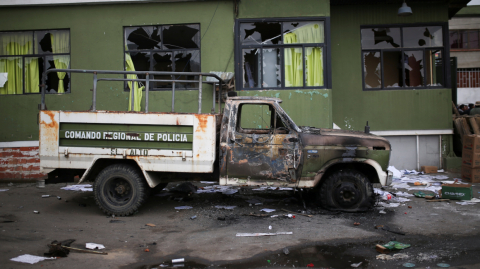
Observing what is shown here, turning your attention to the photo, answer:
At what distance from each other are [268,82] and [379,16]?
3.82 m

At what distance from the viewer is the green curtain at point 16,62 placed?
31.9 ft

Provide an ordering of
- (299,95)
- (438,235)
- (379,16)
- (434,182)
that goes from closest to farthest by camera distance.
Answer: (438,235), (434,182), (299,95), (379,16)

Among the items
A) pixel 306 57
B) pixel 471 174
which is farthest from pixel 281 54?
pixel 471 174

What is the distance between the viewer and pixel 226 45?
9.44 m

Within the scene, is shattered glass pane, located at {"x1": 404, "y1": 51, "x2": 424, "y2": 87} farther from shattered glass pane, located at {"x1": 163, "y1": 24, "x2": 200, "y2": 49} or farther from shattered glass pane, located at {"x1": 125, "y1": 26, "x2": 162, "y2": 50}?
shattered glass pane, located at {"x1": 125, "y1": 26, "x2": 162, "y2": 50}

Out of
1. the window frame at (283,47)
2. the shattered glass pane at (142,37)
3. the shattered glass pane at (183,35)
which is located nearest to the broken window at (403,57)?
the window frame at (283,47)

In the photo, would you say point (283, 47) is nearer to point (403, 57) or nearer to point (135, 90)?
point (403, 57)

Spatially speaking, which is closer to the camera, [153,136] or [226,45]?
[153,136]

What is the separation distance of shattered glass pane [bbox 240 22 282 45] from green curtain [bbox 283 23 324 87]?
0.27 m

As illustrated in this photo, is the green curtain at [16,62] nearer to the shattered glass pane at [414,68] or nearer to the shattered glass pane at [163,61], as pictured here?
the shattered glass pane at [163,61]

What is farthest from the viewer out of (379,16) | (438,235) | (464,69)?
(464,69)

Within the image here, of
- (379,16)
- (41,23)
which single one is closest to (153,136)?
(41,23)

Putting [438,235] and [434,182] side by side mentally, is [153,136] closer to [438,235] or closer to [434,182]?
[438,235]

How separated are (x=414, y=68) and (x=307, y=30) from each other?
3472 mm
